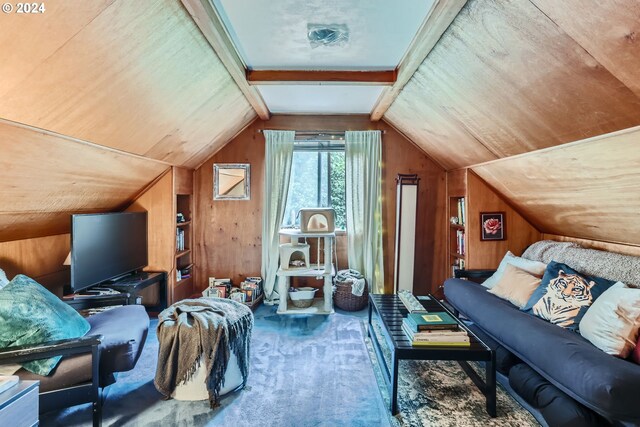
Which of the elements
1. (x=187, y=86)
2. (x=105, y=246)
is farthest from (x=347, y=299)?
(x=187, y=86)

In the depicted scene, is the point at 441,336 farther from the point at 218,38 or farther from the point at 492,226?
the point at 218,38

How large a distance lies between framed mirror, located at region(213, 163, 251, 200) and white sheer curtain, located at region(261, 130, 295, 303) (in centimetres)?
30

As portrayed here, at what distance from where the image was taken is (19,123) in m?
1.61

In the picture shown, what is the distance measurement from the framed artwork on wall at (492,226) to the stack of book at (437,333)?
5.49ft

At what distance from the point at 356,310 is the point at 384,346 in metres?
0.92

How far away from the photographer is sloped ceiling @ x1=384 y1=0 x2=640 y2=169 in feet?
4.25

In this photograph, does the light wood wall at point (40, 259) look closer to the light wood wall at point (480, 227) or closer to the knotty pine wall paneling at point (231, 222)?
the knotty pine wall paneling at point (231, 222)

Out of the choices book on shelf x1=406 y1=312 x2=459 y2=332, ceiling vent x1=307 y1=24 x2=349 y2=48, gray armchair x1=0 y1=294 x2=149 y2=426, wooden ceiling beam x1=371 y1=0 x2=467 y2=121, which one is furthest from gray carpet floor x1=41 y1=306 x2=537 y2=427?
ceiling vent x1=307 y1=24 x2=349 y2=48

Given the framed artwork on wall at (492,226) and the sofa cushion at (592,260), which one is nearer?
the sofa cushion at (592,260)

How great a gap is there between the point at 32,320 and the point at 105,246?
1.21 m

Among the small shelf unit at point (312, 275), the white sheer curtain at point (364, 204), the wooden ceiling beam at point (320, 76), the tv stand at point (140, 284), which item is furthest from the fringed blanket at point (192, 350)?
the white sheer curtain at point (364, 204)

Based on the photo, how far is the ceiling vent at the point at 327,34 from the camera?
6.58ft

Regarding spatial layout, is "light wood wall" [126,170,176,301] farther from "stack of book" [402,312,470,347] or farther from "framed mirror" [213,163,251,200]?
"stack of book" [402,312,470,347]

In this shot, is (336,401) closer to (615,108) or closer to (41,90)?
(615,108)
